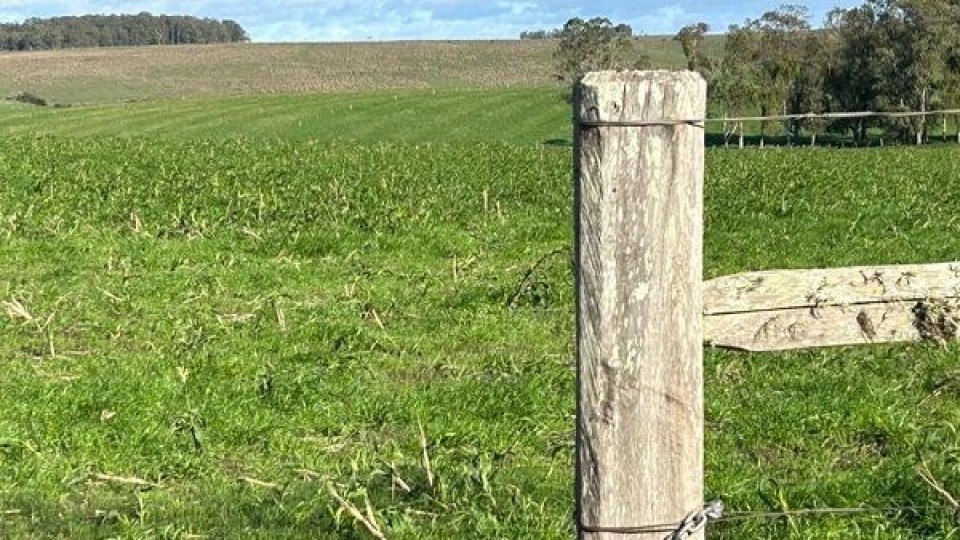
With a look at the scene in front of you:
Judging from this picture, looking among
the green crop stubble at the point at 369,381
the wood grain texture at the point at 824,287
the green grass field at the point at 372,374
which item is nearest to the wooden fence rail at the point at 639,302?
the wood grain texture at the point at 824,287

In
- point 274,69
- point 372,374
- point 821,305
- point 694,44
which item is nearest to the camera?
point 821,305

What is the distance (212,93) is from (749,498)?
354ft

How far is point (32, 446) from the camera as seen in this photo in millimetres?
6809

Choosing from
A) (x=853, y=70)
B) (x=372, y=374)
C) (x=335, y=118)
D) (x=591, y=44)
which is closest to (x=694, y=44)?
(x=591, y=44)

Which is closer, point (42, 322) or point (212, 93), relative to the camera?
point (42, 322)

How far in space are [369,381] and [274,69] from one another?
400 feet

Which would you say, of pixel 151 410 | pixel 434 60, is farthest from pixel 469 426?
pixel 434 60

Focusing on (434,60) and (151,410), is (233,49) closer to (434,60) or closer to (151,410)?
(434,60)

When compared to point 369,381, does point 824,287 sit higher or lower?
higher

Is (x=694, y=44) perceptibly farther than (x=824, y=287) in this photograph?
Yes

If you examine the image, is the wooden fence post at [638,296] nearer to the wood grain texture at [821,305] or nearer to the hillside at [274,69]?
the wood grain texture at [821,305]

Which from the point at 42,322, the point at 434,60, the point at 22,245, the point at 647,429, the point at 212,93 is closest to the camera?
the point at 647,429

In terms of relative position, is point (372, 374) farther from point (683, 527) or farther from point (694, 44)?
point (694, 44)

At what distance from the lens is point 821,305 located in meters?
4.49
